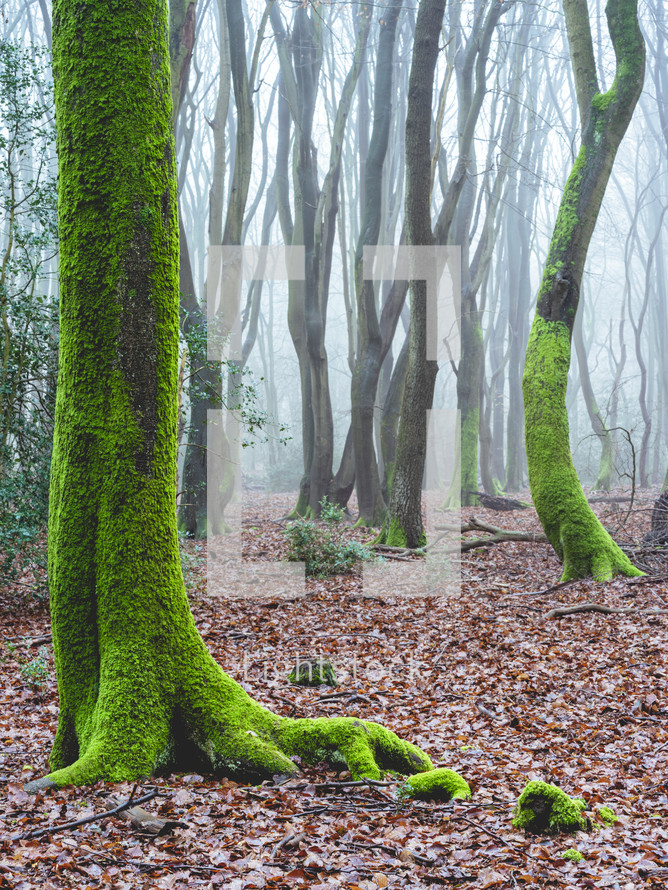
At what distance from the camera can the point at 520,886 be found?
2.67 metres

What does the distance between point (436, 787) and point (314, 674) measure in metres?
2.39

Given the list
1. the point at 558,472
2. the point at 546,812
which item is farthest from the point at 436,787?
the point at 558,472

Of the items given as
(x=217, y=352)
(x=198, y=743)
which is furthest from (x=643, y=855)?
(x=217, y=352)

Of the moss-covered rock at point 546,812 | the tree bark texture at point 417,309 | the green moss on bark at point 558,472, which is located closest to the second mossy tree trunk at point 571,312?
the green moss on bark at point 558,472

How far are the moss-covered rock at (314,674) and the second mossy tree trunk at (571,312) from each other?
4.12m

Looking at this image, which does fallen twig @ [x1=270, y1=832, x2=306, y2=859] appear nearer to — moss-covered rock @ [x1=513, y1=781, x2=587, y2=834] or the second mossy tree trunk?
moss-covered rock @ [x1=513, y1=781, x2=587, y2=834]

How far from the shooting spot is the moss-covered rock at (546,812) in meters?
3.11

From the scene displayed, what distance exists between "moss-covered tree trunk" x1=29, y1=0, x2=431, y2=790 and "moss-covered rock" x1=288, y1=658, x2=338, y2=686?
2.20 metres

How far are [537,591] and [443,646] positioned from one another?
2422 mm

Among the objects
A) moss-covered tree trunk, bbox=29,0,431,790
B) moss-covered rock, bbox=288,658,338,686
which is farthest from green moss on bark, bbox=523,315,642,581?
moss-covered tree trunk, bbox=29,0,431,790

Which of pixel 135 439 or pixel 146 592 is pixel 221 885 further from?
pixel 135 439

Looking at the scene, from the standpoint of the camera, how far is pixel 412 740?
4605mm

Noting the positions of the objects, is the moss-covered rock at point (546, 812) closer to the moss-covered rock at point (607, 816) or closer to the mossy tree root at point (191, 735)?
the moss-covered rock at point (607, 816)

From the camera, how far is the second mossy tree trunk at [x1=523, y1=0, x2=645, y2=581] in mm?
8766
